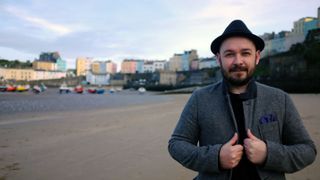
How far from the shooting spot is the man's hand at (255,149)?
5.05 ft

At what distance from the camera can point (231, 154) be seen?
1.53 m

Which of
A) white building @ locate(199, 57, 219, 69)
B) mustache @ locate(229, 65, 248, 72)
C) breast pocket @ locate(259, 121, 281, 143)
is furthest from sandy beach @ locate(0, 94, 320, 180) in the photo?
white building @ locate(199, 57, 219, 69)

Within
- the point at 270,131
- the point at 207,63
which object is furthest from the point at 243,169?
the point at 207,63

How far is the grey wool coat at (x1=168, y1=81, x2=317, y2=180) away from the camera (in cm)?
158

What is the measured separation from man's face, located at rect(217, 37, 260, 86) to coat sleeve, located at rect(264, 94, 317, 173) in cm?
29

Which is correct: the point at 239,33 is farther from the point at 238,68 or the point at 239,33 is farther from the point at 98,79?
the point at 98,79

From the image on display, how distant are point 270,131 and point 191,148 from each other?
1.49 ft

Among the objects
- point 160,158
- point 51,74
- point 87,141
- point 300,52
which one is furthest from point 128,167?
point 51,74

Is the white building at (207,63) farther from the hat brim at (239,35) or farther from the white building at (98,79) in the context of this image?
the hat brim at (239,35)

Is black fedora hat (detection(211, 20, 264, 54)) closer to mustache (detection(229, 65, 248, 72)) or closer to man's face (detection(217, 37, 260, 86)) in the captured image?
man's face (detection(217, 37, 260, 86))

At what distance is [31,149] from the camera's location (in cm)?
716

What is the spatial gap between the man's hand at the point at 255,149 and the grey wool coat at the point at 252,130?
3cm

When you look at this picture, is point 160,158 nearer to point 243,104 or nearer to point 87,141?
point 87,141

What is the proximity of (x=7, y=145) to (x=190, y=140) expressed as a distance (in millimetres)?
7448
